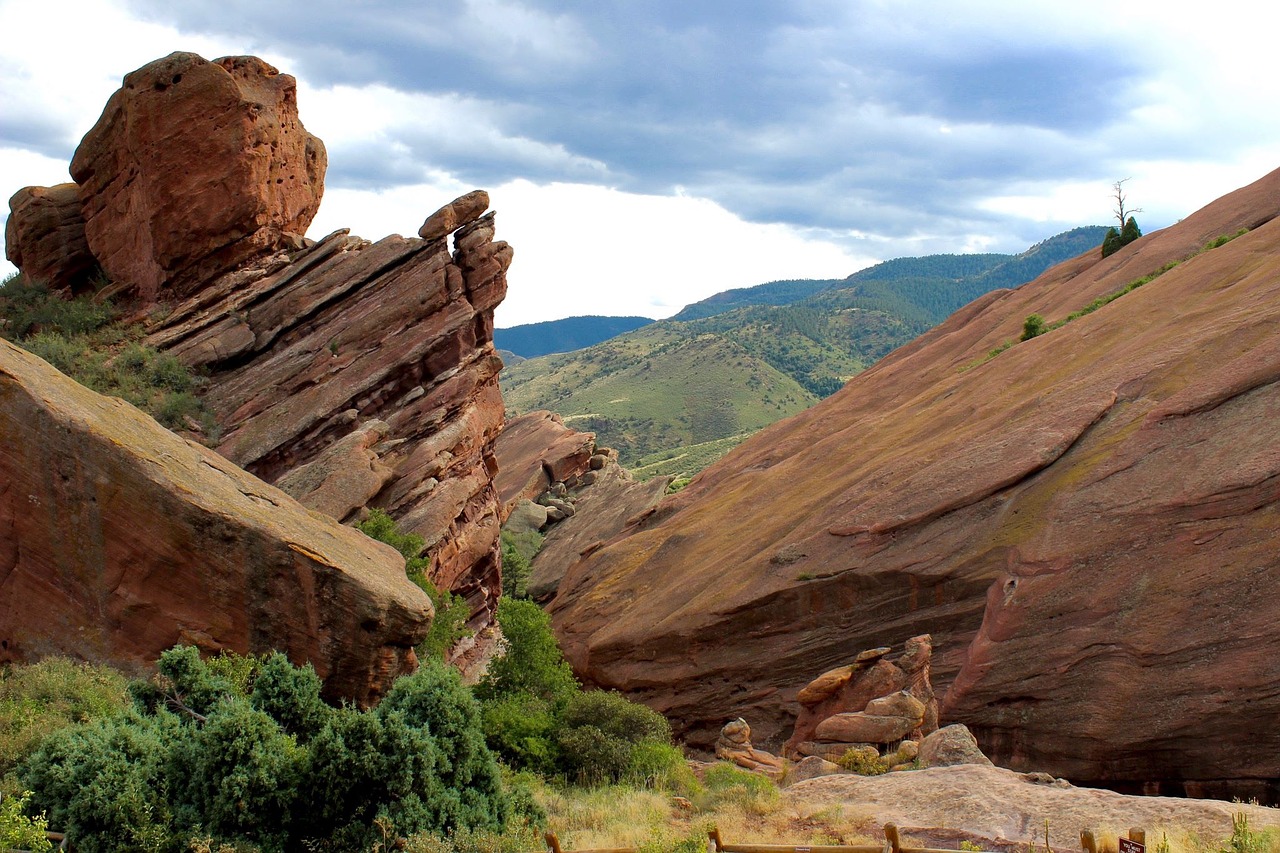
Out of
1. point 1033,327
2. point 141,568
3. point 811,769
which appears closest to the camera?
point 141,568

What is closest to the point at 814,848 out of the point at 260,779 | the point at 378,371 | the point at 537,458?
the point at 260,779

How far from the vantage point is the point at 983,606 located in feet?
68.8

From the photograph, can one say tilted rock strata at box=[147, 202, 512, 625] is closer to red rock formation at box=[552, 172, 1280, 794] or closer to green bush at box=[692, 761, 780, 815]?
red rock formation at box=[552, 172, 1280, 794]

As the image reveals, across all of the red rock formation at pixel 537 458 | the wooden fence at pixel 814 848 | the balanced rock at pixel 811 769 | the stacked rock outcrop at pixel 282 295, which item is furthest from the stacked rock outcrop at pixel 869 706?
the red rock formation at pixel 537 458

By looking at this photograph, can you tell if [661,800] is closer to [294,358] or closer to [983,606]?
[983,606]

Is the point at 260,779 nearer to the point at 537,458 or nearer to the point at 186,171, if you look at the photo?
the point at 186,171

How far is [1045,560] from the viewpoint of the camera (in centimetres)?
1988

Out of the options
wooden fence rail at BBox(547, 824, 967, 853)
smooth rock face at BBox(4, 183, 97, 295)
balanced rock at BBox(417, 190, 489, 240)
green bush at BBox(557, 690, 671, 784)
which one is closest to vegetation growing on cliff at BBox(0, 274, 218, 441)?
smooth rock face at BBox(4, 183, 97, 295)

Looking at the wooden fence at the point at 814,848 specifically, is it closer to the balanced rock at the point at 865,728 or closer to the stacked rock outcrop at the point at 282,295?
the balanced rock at the point at 865,728

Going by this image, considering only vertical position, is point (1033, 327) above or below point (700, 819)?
above

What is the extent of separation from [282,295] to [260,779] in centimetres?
3048

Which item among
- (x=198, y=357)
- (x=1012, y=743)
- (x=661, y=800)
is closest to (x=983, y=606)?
(x=1012, y=743)

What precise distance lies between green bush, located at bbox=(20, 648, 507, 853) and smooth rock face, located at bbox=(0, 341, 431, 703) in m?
4.04

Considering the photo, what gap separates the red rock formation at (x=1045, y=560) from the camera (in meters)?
17.1
